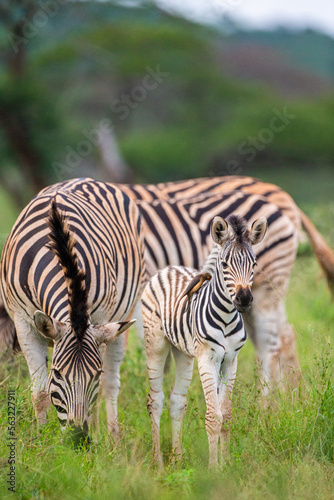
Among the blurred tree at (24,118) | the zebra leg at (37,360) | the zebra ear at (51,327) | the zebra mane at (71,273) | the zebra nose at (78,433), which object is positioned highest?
the blurred tree at (24,118)

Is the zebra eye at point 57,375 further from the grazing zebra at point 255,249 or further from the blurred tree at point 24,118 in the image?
the blurred tree at point 24,118

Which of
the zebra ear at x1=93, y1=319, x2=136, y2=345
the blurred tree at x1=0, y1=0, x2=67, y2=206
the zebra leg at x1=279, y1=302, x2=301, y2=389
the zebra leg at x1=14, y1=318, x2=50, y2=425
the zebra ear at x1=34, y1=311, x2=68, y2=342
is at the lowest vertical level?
the zebra leg at x1=279, y1=302, x2=301, y2=389

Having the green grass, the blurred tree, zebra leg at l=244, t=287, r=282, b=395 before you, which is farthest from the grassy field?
the blurred tree

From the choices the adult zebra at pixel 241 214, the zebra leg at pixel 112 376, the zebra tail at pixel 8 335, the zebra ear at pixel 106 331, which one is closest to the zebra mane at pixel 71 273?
the zebra ear at pixel 106 331

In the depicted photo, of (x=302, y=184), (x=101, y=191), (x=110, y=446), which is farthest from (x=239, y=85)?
(x=110, y=446)

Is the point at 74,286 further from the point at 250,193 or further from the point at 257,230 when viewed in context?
the point at 250,193

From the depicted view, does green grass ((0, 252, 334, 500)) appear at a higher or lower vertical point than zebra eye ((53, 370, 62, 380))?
lower

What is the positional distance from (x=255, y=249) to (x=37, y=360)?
2760 mm

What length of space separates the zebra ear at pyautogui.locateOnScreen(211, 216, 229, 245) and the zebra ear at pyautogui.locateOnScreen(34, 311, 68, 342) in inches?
38.5

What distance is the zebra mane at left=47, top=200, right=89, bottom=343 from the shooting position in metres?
3.50

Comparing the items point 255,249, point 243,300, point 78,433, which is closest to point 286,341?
point 255,249

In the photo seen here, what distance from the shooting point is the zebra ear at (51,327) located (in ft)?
11.5

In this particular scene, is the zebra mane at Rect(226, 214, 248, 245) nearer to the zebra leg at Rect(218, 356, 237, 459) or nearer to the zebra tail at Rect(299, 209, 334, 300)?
the zebra leg at Rect(218, 356, 237, 459)

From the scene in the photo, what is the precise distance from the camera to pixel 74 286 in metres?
3.51
